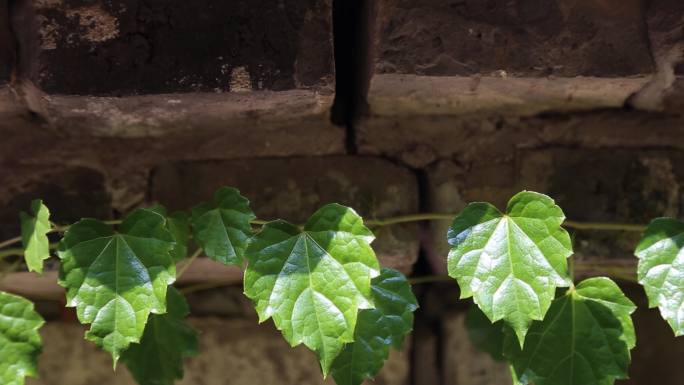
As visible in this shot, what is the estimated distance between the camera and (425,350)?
130 cm

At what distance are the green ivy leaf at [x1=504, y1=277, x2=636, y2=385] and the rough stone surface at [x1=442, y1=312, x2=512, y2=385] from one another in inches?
10.6

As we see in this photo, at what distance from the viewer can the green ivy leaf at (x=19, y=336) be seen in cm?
104

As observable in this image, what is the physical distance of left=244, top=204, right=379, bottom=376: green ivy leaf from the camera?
0.92 m

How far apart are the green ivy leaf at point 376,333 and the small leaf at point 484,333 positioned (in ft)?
0.76

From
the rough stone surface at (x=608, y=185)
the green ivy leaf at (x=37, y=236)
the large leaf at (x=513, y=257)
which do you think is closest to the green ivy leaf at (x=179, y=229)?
the green ivy leaf at (x=37, y=236)

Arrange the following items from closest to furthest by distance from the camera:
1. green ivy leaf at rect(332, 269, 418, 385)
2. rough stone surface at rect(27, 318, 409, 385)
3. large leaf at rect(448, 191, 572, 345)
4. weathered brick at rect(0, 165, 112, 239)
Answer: large leaf at rect(448, 191, 572, 345) < green ivy leaf at rect(332, 269, 418, 385) < weathered brick at rect(0, 165, 112, 239) < rough stone surface at rect(27, 318, 409, 385)

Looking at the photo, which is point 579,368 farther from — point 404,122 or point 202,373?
point 202,373

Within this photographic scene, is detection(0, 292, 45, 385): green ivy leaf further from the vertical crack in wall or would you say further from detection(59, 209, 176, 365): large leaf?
the vertical crack in wall

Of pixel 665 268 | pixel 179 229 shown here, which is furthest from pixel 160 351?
pixel 665 268

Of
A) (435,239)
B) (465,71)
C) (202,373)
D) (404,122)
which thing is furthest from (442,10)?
(202,373)

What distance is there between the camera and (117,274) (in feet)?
3.12

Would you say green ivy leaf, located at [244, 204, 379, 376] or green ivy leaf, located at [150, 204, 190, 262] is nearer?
green ivy leaf, located at [244, 204, 379, 376]

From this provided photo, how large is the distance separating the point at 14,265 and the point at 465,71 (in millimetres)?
690

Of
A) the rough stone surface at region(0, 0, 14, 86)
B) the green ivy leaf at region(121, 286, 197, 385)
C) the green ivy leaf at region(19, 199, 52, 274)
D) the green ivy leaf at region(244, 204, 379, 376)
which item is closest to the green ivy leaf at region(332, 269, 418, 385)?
the green ivy leaf at region(244, 204, 379, 376)
